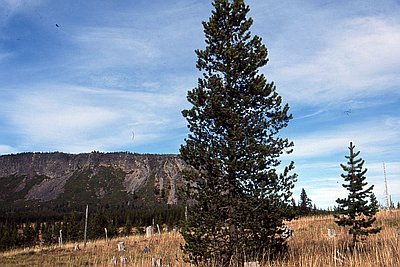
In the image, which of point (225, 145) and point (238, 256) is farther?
point (225, 145)

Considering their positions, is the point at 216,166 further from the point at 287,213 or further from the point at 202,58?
the point at 202,58

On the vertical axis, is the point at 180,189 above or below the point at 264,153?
below

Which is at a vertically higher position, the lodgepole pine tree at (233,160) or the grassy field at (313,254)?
the lodgepole pine tree at (233,160)

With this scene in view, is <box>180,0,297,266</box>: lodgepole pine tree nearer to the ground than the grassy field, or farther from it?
farther from it

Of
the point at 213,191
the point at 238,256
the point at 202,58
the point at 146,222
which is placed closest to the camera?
the point at 238,256

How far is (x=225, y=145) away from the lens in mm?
8891

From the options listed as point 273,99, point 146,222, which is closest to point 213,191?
point 273,99

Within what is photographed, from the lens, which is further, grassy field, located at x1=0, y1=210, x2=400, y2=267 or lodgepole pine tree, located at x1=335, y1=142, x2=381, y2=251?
lodgepole pine tree, located at x1=335, y1=142, x2=381, y2=251

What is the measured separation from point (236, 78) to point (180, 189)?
3.33 m

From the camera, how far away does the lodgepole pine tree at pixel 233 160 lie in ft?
27.7

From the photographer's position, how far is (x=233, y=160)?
8.55 m

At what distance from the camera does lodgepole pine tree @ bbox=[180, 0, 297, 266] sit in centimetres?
844

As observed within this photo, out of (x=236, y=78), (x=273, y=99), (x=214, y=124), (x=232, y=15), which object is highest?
(x=232, y=15)

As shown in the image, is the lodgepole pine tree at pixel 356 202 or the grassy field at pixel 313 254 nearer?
the grassy field at pixel 313 254
